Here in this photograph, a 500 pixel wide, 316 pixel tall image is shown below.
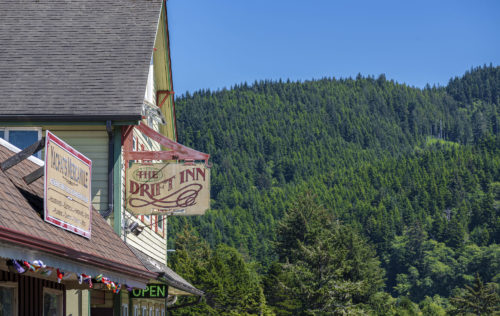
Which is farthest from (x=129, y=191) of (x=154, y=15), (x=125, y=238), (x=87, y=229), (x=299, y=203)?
(x=299, y=203)

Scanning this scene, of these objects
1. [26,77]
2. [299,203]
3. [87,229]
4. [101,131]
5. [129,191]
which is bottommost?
[87,229]

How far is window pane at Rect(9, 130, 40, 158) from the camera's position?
1694 centimetres

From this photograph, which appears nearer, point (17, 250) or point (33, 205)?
→ point (17, 250)

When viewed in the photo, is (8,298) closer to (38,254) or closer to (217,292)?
(38,254)

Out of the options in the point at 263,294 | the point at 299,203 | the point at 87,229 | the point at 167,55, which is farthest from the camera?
the point at 299,203

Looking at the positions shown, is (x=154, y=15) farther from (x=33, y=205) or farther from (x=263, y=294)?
(x=263, y=294)

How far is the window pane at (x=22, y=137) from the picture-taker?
1694 centimetres

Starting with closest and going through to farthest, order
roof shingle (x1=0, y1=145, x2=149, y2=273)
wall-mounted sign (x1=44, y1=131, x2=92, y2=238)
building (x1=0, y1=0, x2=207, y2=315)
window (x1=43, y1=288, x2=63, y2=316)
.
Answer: roof shingle (x1=0, y1=145, x2=149, y2=273), wall-mounted sign (x1=44, y1=131, x2=92, y2=238), window (x1=43, y1=288, x2=63, y2=316), building (x1=0, y1=0, x2=207, y2=315)

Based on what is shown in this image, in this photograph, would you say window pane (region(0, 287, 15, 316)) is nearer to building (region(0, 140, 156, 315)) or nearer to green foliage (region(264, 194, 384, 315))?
building (region(0, 140, 156, 315))

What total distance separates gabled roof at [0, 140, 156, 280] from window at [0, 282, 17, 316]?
0.83 meters

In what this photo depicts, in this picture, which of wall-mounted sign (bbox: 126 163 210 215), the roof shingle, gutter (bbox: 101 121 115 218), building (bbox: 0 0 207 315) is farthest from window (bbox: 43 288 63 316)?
wall-mounted sign (bbox: 126 163 210 215)

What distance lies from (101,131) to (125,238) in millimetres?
2253

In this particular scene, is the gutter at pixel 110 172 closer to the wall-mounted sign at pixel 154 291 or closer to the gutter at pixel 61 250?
the wall-mounted sign at pixel 154 291

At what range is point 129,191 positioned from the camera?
17.6 metres
